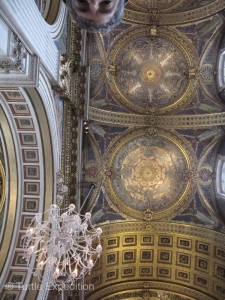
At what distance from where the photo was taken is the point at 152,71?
579 inches

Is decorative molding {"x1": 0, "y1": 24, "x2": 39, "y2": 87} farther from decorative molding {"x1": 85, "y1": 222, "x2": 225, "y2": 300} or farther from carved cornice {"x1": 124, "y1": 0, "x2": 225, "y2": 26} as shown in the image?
decorative molding {"x1": 85, "y1": 222, "x2": 225, "y2": 300}

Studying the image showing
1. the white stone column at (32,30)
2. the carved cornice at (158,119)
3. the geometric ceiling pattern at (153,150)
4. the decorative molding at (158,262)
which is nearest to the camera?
the white stone column at (32,30)

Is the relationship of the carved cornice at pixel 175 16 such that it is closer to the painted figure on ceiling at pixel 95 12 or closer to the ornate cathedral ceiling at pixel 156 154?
the ornate cathedral ceiling at pixel 156 154

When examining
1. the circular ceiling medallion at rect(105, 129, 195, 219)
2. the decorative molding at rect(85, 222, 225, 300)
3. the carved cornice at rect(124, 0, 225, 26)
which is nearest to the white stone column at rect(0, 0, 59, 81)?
the carved cornice at rect(124, 0, 225, 26)

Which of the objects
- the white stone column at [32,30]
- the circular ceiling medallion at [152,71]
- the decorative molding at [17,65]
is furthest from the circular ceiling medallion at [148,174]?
the decorative molding at [17,65]

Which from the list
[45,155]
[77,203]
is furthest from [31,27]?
[77,203]

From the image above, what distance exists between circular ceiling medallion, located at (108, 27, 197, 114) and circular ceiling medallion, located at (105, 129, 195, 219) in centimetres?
138

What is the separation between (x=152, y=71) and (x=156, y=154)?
140 inches

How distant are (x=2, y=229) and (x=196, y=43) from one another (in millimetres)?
10040

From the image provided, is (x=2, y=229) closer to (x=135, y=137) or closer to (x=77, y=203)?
(x=77, y=203)

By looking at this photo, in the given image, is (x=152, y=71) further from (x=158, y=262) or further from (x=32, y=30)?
(x=158, y=262)

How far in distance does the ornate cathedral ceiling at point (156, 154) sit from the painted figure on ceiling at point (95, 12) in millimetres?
9800

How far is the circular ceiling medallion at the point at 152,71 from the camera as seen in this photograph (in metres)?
14.2

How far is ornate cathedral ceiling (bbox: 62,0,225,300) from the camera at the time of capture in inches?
553
